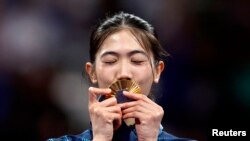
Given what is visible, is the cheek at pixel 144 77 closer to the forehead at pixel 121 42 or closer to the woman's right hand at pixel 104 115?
the forehead at pixel 121 42

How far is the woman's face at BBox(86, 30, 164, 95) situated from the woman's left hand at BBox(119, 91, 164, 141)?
16 cm

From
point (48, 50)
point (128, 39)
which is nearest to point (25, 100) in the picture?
point (48, 50)

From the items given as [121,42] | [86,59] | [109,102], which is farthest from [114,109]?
[86,59]

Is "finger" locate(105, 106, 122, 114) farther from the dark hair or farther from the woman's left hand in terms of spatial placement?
the dark hair

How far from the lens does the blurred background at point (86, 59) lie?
86.8 inches

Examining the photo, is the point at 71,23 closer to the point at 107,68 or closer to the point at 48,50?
the point at 48,50

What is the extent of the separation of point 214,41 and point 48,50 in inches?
31.0

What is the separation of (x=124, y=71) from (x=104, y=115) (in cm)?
20

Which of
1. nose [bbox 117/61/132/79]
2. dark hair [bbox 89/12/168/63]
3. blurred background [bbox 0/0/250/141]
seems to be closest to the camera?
nose [bbox 117/61/132/79]

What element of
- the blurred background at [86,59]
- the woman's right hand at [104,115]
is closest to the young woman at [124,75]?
the woman's right hand at [104,115]

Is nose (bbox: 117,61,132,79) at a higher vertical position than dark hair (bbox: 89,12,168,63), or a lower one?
lower

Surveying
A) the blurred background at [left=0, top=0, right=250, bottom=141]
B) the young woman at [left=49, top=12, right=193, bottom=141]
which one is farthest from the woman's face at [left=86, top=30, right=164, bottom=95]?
the blurred background at [left=0, top=0, right=250, bottom=141]

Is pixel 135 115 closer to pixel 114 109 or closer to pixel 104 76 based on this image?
pixel 114 109

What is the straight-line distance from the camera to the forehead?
5.30 feet
